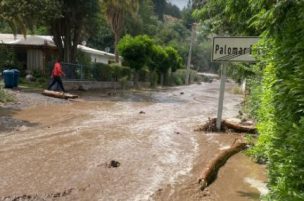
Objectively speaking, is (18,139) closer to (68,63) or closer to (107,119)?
(107,119)

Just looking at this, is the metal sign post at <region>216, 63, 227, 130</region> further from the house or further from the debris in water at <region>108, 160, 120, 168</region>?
the house

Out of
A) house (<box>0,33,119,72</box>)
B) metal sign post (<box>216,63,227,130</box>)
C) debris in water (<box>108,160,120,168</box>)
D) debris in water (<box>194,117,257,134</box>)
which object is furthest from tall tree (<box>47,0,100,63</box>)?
debris in water (<box>108,160,120,168</box>)

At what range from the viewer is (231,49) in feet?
38.8

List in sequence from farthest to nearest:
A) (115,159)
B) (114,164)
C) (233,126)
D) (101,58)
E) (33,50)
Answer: (101,58), (33,50), (233,126), (115,159), (114,164)

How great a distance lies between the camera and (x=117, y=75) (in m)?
37.6

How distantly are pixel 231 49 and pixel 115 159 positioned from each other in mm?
4680

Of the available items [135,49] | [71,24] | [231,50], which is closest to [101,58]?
[135,49]

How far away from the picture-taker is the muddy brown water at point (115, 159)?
7039 mm

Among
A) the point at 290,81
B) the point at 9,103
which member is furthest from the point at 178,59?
the point at 290,81

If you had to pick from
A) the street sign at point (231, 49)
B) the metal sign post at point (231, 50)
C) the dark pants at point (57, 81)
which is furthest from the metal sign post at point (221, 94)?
the dark pants at point (57, 81)

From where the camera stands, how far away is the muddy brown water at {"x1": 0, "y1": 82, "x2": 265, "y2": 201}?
7.04 metres

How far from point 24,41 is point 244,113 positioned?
2295 centimetres

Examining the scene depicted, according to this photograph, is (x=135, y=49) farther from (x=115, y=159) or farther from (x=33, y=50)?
(x=115, y=159)

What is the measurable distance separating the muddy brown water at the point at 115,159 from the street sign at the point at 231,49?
2.23m
